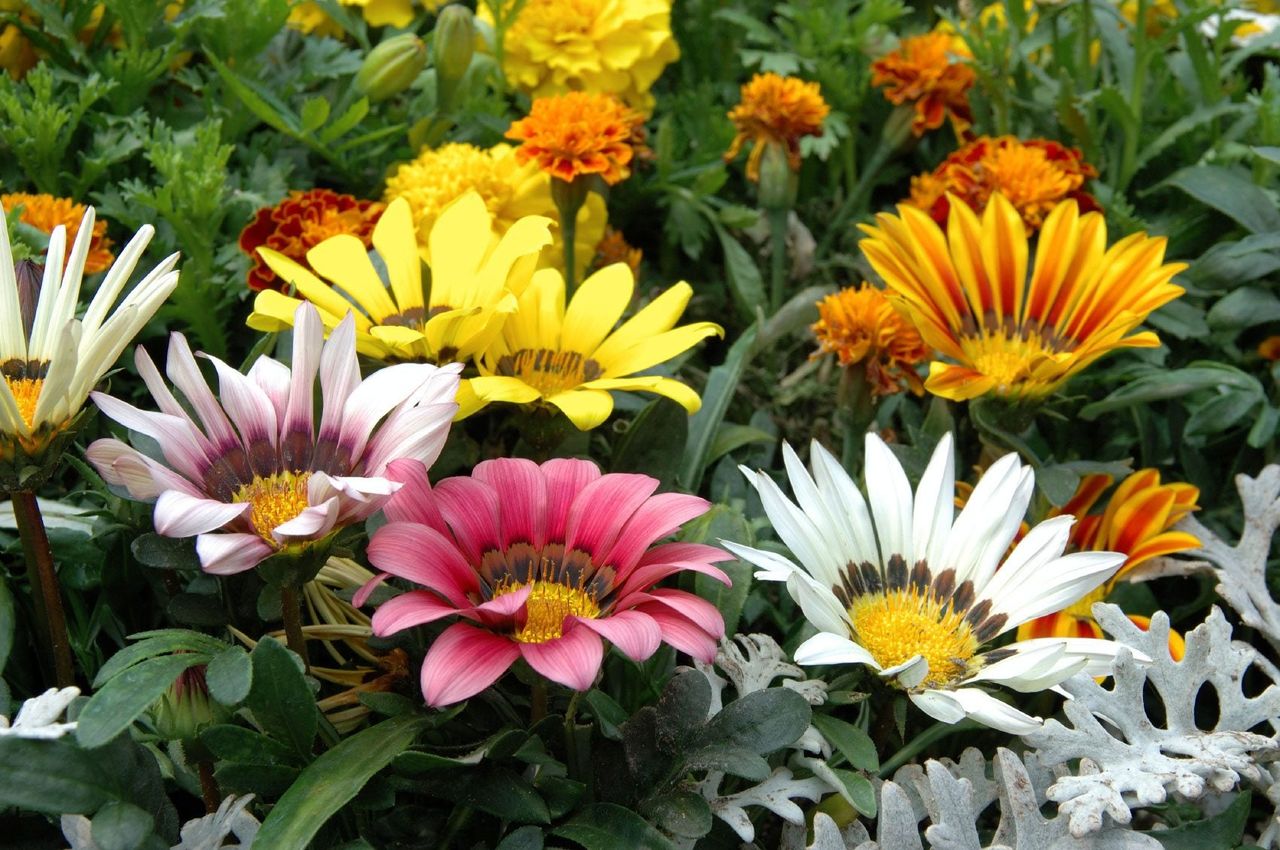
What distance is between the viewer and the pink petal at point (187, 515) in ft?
2.24

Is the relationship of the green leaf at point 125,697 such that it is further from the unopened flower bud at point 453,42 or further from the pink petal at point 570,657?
the unopened flower bud at point 453,42

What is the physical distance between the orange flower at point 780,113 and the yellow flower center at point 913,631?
0.65 metres

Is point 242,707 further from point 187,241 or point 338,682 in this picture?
point 187,241

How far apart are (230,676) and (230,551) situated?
71 millimetres

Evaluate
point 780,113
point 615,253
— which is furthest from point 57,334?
point 780,113

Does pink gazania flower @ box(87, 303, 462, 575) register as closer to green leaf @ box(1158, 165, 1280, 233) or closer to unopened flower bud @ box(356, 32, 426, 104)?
unopened flower bud @ box(356, 32, 426, 104)

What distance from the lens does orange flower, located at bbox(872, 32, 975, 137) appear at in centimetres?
153

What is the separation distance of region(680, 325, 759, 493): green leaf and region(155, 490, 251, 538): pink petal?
499 millimetres

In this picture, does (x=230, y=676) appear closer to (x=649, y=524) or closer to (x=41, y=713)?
(x=41, y=713)

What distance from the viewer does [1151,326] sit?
4.46 feet

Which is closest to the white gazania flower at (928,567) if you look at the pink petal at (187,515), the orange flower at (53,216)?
the pink petal at (187,515)

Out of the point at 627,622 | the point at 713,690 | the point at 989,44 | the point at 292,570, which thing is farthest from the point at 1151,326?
the point at 292,570

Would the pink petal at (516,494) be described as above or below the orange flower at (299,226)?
below

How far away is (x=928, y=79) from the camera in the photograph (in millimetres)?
1524
